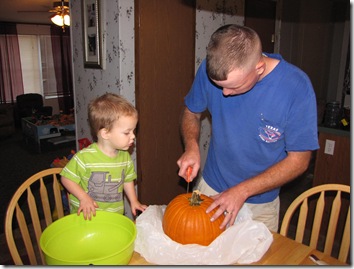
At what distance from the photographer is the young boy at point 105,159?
4.31 feet

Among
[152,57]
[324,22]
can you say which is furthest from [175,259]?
[324,22]

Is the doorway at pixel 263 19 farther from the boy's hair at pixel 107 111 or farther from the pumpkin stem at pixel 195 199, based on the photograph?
the pumpkin stem at pixel 195 199

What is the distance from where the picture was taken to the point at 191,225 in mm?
1041

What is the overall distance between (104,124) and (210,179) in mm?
534

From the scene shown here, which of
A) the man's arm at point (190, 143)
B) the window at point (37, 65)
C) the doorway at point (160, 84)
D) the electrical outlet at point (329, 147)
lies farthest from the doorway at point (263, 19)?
the window at point (37, 65)

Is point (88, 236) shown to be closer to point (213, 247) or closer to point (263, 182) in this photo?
point (213, 247)

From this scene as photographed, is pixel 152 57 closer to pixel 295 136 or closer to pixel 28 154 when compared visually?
pixel 295 136

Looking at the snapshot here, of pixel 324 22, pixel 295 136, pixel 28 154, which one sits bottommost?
pixel 28 154

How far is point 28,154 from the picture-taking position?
511 centimetres

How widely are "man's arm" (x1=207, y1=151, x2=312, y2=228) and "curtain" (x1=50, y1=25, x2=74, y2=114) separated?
26.1 feet

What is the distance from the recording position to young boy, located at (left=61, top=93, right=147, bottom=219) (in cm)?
131

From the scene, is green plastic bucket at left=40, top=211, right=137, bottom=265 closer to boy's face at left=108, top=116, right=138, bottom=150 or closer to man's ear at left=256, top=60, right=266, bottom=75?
boy's face at left=108, top=116, right=138, bottom=150

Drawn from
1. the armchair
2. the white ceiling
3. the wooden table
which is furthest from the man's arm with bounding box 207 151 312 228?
the armchair

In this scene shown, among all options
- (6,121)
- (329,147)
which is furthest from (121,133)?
(6,121)
